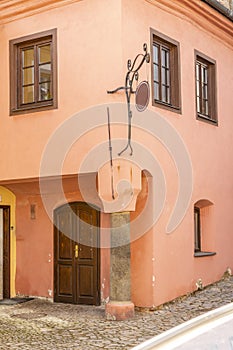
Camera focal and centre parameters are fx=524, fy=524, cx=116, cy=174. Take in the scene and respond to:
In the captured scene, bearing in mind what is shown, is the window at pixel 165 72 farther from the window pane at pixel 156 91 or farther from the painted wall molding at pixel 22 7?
the painted wall molding at pixel 22 7

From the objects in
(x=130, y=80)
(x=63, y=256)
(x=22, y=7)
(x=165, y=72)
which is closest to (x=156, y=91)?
(x=165, y=72)

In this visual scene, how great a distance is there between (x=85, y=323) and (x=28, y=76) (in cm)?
435

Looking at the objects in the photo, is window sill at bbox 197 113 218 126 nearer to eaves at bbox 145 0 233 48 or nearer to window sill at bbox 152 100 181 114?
window sill at bbox 152 100 181 114

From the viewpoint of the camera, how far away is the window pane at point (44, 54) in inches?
357

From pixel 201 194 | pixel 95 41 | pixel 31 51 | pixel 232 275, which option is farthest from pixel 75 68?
pixel 232 275

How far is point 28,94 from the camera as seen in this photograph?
30.3ft

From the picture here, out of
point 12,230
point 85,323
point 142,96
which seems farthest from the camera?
point 12,230

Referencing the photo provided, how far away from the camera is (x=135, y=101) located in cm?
839

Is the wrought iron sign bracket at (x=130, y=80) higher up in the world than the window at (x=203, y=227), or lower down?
higher up

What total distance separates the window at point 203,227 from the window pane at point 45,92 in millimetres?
3618

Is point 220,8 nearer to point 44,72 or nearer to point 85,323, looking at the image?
point 44,72

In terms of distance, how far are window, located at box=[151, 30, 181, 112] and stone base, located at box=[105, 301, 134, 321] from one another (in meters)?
3.39

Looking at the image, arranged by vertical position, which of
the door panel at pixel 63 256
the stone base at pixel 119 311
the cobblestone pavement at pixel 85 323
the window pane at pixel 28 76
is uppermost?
the window pane at pixel 28 76

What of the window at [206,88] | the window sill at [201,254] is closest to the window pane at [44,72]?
the window at [206,88]
